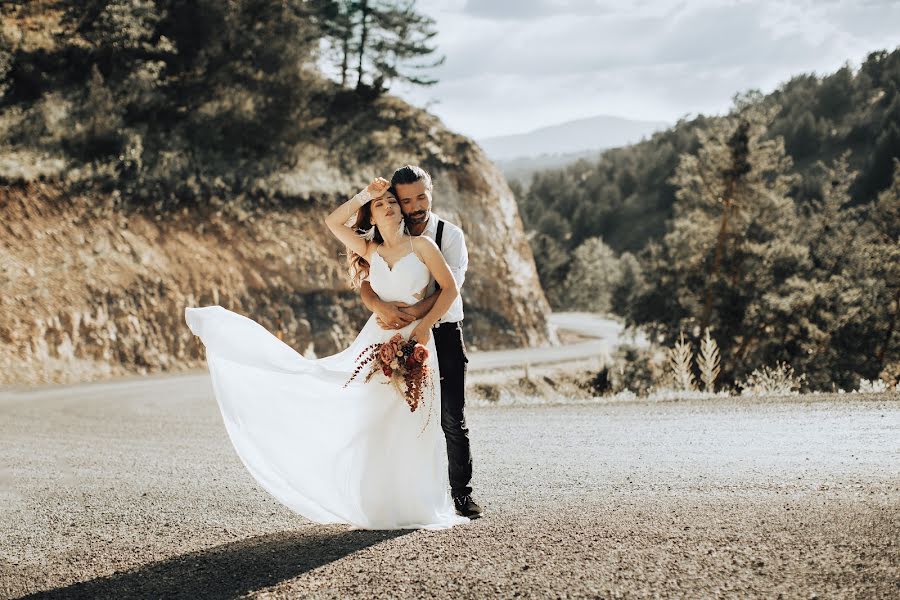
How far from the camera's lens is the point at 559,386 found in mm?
20562

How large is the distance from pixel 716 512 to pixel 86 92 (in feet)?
77.2

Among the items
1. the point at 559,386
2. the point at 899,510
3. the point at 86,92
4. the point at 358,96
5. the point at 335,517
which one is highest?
the point at 358,96

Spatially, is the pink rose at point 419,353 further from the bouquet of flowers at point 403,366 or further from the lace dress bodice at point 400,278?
the lace dress bodice at point 400,278

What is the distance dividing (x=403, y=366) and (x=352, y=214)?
106 centimetres

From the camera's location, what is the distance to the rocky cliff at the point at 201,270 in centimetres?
1830

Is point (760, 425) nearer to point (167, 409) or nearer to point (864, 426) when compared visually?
point (864, 426)

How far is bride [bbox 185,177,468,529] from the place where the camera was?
4609mm

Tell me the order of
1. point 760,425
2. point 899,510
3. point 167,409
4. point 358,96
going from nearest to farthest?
point 899,510 → point 760,425 → point 167,409 → point 358,96

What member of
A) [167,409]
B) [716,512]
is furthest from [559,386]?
[716,512]

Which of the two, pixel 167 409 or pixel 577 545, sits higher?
pixel 577 545

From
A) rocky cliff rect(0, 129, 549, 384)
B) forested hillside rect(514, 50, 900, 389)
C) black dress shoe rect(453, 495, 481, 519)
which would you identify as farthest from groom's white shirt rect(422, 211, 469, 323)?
forested hillside rect(514, 50, 900, 389)

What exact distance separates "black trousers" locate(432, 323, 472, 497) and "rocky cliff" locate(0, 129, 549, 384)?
15.6 metres

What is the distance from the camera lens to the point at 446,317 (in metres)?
4.81

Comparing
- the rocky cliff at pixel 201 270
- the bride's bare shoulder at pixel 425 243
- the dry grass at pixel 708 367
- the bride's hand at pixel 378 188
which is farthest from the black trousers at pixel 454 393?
Answer: the rocky cliff at pixel 201 270
